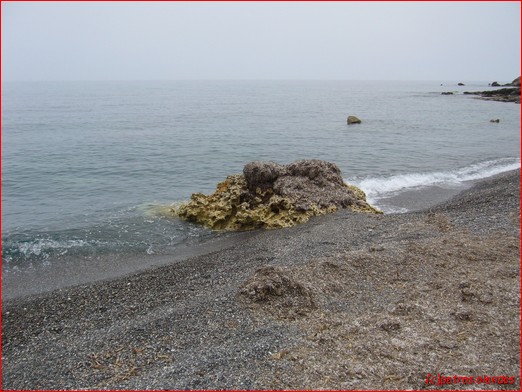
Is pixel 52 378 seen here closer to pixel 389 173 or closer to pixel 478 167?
pixel 389 173

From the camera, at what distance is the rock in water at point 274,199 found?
56.7 ft

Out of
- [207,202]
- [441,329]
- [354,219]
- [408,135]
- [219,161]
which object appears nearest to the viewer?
[441,329]

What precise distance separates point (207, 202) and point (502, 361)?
14300mm

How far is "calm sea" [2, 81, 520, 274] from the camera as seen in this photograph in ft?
57.0

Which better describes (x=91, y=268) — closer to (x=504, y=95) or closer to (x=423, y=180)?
(x=423, y=180)

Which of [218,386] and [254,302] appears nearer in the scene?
[218,386]

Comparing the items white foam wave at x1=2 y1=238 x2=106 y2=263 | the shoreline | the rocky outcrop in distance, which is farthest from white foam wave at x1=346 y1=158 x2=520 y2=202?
the rocky outcrop in distance

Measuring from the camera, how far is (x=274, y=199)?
57.9 feet

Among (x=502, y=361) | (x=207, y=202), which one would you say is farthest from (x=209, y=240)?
(x=502, y=361)

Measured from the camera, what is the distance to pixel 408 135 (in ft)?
156

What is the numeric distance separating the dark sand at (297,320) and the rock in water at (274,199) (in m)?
4.22

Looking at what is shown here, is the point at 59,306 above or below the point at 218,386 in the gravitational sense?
below

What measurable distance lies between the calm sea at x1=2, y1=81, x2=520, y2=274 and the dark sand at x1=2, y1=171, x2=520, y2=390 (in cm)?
553

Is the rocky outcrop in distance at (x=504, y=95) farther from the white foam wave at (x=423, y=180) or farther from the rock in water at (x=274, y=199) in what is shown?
the rock in water at (x=274, y=199)
